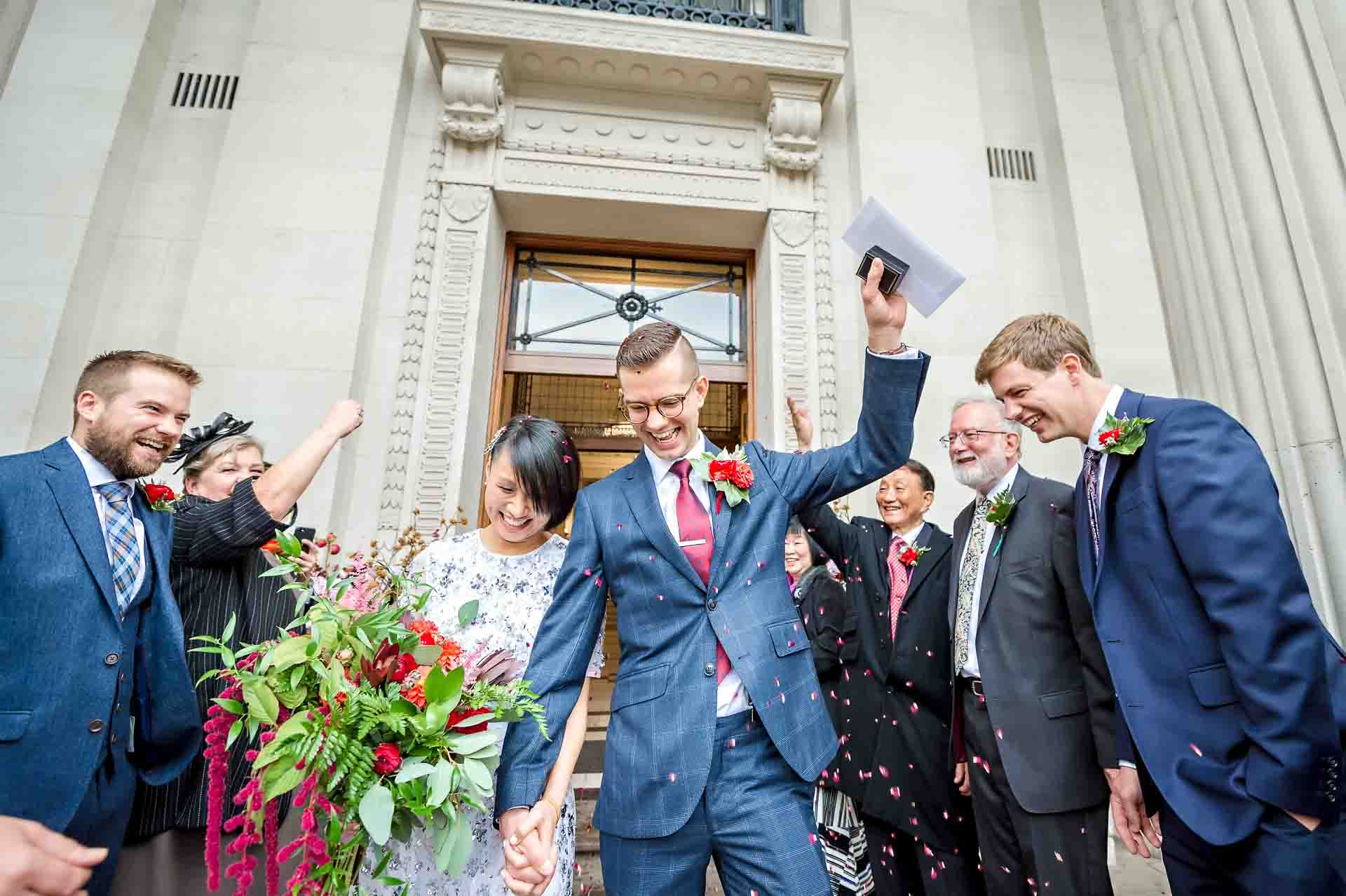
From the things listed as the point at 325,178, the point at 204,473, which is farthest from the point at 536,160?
the point at 204,473

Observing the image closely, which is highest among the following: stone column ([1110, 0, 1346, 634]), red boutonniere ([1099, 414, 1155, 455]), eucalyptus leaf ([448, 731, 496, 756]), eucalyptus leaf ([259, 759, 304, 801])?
stone column ([1110, 0, 1346, 634])

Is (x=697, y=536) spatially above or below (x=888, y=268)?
below

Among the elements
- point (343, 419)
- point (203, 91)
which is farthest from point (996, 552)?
point (203, 91)

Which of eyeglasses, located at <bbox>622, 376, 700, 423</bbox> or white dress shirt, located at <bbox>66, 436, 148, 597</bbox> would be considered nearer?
eyeglasses, located at <bbox>622, 376, 700, 423</bbox>

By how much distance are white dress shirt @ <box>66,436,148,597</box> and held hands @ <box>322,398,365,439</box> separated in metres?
0.55

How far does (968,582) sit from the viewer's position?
2127mm

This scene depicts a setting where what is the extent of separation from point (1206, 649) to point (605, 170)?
15.2 ft

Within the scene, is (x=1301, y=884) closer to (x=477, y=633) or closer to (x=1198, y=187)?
(x=477, y=633)

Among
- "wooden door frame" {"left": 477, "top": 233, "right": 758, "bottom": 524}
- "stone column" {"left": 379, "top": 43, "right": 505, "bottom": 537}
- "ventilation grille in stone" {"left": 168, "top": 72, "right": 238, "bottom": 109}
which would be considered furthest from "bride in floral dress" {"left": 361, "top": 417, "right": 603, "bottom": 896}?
"ventilation grille in stone" {"left": 168, "top": 72, "right": 238, "bottom": 109}

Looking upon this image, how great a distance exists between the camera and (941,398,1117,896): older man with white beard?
5.68 ft

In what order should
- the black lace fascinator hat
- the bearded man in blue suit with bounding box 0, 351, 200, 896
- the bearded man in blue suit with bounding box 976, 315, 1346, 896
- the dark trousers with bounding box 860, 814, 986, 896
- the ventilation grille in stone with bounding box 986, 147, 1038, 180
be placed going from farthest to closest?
the ventilation grille in stone with bounding box 986, 147, 1038, 180
the black lace fascinator hat
the dark trousers with bounding box 860, 814, 986, 896
the bearded man in blue suit with bounding box 0, 351, 200, 896
the bearded man in blue suit with bounding box 976, 315, 1346, 896

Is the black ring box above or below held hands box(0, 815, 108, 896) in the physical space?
above

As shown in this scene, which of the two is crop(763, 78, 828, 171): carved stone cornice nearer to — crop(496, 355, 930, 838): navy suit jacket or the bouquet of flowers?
crop(496, 355, 930, 838): navy suit jacket

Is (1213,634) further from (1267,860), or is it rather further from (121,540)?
(121,540)
